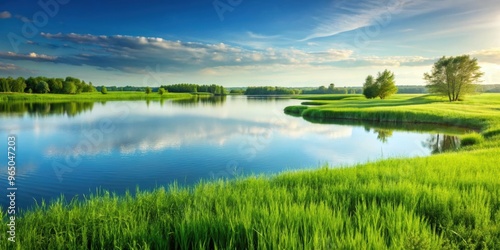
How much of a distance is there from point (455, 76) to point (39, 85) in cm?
13284

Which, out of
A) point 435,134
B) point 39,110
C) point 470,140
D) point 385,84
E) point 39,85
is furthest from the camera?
point 39,85

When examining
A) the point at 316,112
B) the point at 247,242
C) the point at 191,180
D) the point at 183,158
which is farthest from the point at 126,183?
the point at 316,112

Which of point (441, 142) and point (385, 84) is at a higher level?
point (385, 84)

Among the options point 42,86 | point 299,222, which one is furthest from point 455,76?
point 42,86

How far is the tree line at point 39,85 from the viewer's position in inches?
4232

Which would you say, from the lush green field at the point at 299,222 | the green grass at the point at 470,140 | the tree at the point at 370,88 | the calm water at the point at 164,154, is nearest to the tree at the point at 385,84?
the tree at the point at 370,88

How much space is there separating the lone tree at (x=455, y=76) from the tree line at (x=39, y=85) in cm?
12700

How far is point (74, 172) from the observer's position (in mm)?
15648

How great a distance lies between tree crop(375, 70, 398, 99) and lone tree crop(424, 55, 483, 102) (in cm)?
1847

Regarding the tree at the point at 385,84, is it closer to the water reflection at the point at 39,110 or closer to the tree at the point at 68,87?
the water reflection at the point at 39,110

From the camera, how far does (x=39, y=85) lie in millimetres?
112250

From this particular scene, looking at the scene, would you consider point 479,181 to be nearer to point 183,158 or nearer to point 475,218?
point 475,218

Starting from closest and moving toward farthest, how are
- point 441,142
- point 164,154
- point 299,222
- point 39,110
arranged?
point 299,222
point 164,154
point 441,142
point 39,110

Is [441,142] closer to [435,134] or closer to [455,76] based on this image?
[435,134]
